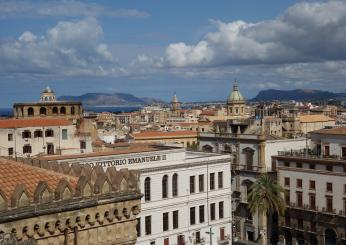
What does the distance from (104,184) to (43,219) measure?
8.43ft

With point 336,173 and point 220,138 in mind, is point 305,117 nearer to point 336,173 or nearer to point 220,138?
point 220,138

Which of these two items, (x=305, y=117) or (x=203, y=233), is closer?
(x=203, y=233)

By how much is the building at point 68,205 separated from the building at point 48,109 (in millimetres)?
72845

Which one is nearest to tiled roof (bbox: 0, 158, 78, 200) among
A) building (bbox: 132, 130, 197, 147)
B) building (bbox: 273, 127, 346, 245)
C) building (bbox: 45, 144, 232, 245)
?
building (bbox: 45, 144, 232, 245)

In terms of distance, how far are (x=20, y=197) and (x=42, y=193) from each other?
822mm

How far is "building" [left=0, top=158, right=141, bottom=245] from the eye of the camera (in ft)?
57.1

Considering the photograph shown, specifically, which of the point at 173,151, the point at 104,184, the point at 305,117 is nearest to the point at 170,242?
the point at 173,151

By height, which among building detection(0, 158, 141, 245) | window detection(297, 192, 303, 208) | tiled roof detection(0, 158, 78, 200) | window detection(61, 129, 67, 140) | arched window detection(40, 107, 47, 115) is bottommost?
window detection(297, 192, 303, 208)

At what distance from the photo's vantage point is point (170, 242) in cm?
5753

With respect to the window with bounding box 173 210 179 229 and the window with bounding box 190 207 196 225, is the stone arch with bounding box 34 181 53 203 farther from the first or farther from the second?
the window with bounding box 190 207 196 225

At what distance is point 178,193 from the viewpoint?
58.2m

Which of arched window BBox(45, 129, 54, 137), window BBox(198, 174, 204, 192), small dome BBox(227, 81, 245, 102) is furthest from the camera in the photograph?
small dome BBox(227, 81, 245, 102)

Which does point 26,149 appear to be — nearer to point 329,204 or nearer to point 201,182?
point 201,182

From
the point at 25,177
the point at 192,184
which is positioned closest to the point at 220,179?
the point at 192,184
